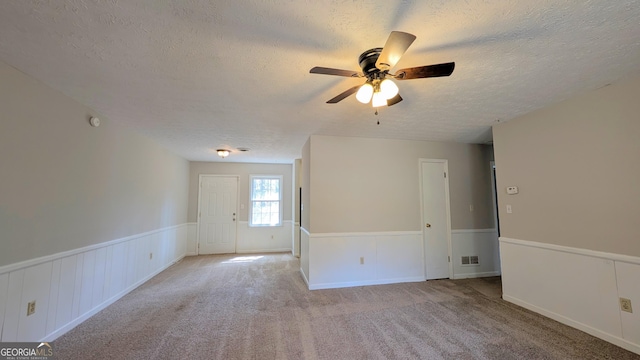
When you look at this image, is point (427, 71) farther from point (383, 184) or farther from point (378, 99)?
point (383, 184)

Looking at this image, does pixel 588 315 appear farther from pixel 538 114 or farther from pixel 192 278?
pixel 192 278

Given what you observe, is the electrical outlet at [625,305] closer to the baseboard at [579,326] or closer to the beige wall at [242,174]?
the baseboard at [579,326]

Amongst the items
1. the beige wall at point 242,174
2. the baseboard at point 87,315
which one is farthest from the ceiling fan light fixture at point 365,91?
the beige wall at point 242,174

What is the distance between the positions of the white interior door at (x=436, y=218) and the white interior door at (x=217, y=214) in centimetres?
451

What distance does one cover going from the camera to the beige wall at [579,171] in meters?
2.21

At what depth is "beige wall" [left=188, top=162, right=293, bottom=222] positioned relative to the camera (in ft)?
20.7

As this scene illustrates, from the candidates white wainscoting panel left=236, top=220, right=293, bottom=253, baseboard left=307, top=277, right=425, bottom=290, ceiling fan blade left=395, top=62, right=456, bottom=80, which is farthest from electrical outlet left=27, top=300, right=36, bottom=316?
white wainscoting panel left=236, top=220, right=293, bottom=253

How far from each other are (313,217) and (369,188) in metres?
1.02

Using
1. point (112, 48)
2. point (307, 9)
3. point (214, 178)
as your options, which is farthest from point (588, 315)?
point (214, 178)

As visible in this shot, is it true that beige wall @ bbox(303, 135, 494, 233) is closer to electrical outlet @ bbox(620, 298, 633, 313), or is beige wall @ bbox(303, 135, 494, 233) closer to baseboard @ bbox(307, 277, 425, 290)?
baseboard @ bbox(307, 277, 425, 290)

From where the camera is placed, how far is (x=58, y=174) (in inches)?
93.5

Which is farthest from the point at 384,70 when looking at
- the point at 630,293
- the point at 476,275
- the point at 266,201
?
the point at 266,201

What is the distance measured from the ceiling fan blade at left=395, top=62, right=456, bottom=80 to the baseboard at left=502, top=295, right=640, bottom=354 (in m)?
2.85

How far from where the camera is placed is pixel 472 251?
4.32 metres
